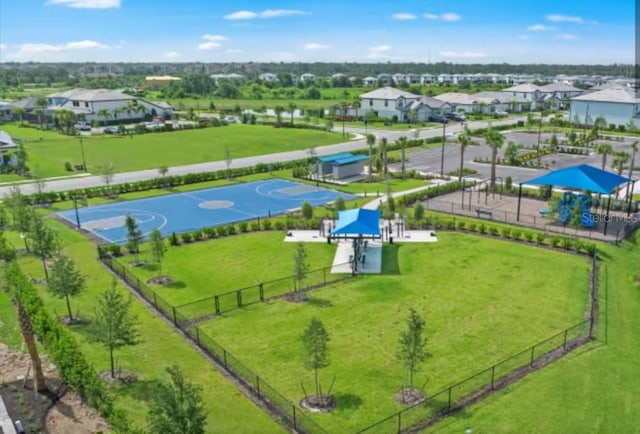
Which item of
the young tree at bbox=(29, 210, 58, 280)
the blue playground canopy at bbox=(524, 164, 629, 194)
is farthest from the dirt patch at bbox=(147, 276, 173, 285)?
the blue playground canopy at bbox=(524, 164, 629, 194)

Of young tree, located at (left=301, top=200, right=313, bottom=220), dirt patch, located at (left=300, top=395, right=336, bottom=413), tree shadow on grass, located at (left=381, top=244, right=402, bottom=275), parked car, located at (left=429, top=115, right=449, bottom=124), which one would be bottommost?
dirt patch, located at (left=300, top=395, right=336, bottom=413)

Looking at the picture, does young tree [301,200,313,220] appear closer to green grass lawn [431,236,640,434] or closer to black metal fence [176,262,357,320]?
black metal fence [176,262,357,320]

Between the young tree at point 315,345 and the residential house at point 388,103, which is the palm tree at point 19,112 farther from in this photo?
the young tree at point 315,345

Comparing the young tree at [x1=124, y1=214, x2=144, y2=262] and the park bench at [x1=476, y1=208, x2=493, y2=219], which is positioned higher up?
the young tree at [x1=124, y1=214, x2=144, y2=262]

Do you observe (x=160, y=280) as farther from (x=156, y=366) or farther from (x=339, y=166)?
(x=339, y=166)

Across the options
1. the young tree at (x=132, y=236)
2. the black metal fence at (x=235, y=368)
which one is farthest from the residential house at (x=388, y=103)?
the black metal fence at (x=235, y=368)

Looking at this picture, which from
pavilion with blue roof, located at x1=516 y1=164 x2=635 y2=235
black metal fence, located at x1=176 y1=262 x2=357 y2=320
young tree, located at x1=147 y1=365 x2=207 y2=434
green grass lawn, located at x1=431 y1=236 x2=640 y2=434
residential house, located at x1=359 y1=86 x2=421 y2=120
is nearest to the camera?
young tree, located at x1=147 y1=365 x2=207 y2=434

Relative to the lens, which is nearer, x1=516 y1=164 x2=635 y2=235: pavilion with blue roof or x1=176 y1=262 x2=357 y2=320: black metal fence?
x1=176 y1=262 x2=357 y2=320: black metal fence
